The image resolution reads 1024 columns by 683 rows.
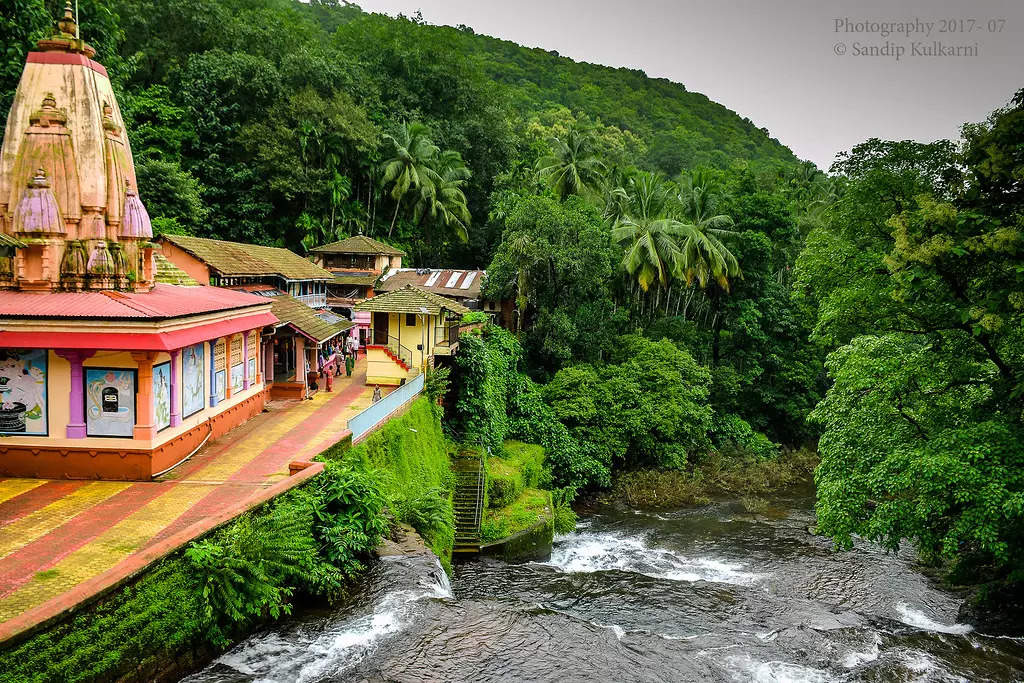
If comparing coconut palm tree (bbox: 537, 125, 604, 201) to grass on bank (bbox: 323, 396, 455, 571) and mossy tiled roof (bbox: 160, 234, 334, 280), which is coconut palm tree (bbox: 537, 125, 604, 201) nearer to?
mossy tiled roof (bbox: 160, 234, 334, 280)

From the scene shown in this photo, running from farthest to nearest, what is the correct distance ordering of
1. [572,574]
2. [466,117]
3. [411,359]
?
[466,117] → [411,359] → [572,574]

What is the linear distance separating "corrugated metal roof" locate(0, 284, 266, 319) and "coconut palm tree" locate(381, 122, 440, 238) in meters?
26.0

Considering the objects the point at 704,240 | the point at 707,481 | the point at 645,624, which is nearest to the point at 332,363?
the point at 645,624

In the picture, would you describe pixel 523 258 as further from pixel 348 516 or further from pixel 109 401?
pixel 109 401

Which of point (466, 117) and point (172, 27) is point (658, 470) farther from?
point (172, 27)

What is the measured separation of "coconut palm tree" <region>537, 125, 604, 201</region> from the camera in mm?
40062

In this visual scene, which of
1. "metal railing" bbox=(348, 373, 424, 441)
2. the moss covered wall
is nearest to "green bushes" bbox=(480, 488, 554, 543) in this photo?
the moss covered wall

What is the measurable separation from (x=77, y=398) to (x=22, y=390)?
97 centimetres

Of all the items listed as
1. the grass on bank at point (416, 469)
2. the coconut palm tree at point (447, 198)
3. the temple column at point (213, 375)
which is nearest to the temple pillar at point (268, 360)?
the grass on bank at point (416, 469)

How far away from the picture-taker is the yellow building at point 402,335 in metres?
23.8

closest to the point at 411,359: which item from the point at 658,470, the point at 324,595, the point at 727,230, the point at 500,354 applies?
the point at 500,354

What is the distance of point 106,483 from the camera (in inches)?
529

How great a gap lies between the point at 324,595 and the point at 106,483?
5.02 meters

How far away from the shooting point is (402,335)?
2433 cm
